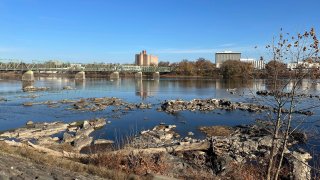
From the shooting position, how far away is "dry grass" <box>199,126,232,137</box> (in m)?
26.1

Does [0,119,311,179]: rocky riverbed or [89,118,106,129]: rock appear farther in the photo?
[89,118,106,129]: rock

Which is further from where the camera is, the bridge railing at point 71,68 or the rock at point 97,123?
the bridge railing at point 71,68

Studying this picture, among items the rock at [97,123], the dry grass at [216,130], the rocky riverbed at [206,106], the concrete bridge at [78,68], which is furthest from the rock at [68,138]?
the concrete bridge at [78,68]

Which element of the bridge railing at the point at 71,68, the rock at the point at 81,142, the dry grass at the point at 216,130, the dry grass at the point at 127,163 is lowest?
the dry grass at the point at 216,130

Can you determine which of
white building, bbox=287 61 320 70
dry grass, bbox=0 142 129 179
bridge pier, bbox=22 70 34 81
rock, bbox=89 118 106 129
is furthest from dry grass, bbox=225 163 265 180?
bridge pier, bbox=22 70 34 81

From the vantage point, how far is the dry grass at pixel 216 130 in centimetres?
2614

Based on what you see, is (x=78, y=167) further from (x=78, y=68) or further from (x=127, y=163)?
(x=78, y=68)

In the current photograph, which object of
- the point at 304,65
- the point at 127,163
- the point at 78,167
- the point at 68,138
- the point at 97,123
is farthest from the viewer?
the point at 97,123

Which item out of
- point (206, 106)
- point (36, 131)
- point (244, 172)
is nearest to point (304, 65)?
point (244, 172)

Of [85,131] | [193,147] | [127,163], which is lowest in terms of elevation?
[85,131]

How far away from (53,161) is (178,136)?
15627 mm

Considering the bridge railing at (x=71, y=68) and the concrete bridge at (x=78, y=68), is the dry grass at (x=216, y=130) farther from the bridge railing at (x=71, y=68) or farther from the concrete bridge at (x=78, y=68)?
the bridge railing at (x=71, y=68)

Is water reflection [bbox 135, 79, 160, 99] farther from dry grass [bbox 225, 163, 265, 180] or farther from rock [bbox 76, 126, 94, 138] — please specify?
dry grass [bbox 225, 163, 265, 180]

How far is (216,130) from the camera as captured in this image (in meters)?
27.5
